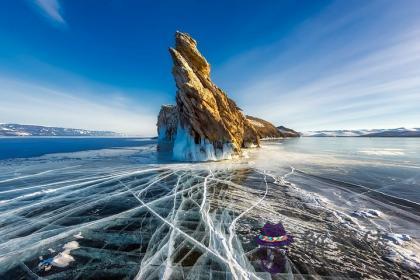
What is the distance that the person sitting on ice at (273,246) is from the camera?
5.87 m

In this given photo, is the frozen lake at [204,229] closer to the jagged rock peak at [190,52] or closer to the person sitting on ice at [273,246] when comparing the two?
the person sitting on ice at [273,246]

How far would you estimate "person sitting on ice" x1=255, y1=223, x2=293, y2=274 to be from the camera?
587 cm

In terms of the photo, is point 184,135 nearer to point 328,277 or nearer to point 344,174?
point 344,174

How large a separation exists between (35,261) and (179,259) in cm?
462

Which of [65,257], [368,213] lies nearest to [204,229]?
[65,257]

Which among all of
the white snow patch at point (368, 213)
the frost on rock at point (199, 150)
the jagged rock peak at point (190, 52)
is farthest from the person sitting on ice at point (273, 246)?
the jagged rock peak at point (190, 52)

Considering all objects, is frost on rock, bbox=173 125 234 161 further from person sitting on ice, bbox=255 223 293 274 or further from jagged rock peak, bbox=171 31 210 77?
person sitting on ice, bbox=255 223 293 274

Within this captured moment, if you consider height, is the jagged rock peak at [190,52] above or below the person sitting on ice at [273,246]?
above

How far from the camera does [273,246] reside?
22.7 ft

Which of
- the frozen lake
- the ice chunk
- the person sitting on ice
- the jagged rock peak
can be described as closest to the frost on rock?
the frozen lake

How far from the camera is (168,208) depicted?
10867mm

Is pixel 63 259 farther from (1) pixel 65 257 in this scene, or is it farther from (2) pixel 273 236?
(2) pixel 273 236

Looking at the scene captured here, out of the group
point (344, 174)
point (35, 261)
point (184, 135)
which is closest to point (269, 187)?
point (344, 174)

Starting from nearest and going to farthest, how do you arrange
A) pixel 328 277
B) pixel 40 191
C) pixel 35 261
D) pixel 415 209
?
pixel 328 277
pixel 35 261
pixel 415 209
pixel 40 191
